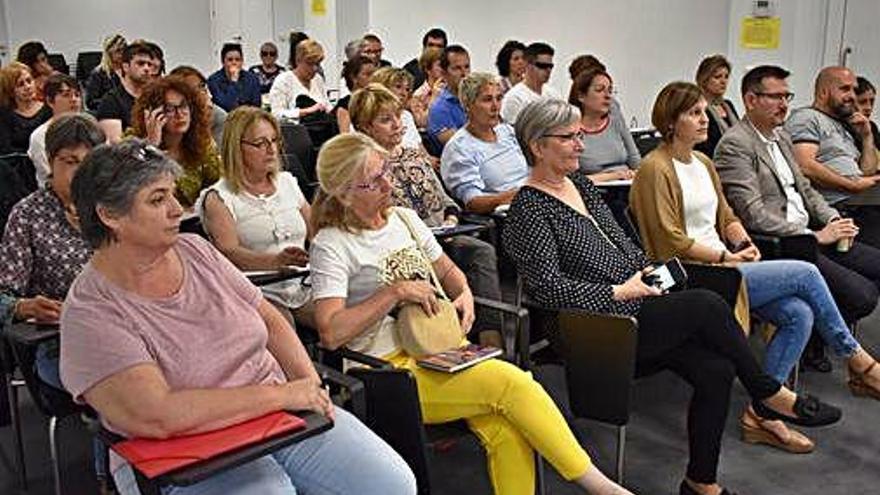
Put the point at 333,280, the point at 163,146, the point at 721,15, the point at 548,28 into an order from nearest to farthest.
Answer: the point at 333,280
the point at 163,146
the point at 721,15
the point at 548,28

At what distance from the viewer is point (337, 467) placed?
202cm

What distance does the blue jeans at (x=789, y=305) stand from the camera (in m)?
3.11

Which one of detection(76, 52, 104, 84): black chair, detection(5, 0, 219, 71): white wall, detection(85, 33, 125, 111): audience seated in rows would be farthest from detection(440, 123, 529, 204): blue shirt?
detection(5, 0, 219, 71): white wall

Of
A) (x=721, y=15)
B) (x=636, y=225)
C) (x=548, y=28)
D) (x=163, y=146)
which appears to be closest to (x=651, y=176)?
(x=636, y=225)

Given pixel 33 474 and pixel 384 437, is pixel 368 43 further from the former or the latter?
pixel 384 437

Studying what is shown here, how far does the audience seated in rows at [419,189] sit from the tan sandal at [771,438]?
101 cm

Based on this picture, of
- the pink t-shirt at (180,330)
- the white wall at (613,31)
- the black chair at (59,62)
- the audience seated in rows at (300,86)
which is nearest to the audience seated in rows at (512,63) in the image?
the white wall at (613,31)

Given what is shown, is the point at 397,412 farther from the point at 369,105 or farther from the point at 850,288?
the point at 850,288

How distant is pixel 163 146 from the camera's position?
356 centimetres

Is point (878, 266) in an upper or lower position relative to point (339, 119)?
lower

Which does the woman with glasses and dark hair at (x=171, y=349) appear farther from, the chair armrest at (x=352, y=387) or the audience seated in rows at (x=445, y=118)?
the audience seated in rows at (x=445, y=118)

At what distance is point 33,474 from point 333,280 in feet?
4.17

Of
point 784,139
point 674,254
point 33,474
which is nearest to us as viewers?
point 33,474

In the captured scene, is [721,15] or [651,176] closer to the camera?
[651,176]
